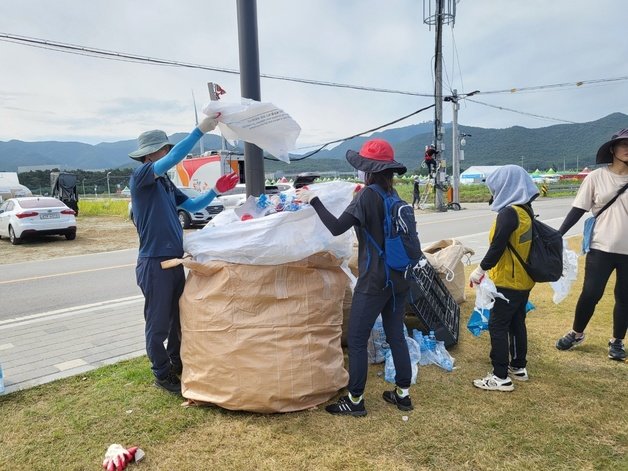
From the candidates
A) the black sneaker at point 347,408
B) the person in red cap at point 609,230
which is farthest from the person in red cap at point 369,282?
the person in red cap at point 609,230

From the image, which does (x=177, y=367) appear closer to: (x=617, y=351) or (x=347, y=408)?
(x=347, y=408)

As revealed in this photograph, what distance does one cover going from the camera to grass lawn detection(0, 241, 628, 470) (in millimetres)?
2312

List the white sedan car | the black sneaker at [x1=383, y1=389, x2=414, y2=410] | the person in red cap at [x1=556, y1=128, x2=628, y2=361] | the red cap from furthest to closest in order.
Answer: the white sedan car, the person in red cap at [x1=556, y1=128, x2=628, y2=361], the black sneaker at [x1=383, y1=389, x2=414, y2=410], the red cap

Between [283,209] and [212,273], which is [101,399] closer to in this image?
[212,273]

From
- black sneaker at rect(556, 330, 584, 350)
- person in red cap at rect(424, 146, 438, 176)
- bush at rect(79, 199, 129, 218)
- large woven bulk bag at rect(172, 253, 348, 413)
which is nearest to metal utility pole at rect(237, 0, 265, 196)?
large woven bulk bag at rect(172, 253, 348, 413)

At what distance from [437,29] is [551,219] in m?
9.59

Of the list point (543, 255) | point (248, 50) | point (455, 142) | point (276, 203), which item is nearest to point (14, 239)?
point (248, 50)

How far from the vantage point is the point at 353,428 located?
260 cm

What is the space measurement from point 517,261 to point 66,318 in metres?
4.70

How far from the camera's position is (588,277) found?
3.58 meters

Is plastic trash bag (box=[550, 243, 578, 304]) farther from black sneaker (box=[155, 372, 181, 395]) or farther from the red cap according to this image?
black sneaker (box=[155, 372, 181, 395])

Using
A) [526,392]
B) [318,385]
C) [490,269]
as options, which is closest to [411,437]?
[318,385]

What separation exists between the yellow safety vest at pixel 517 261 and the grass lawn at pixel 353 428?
0.73 metres

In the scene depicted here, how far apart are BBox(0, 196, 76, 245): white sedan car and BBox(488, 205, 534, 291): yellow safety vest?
1308 cm
